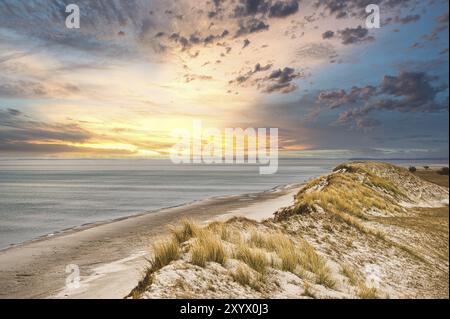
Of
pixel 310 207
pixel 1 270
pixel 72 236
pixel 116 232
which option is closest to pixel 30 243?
pixel 72 236

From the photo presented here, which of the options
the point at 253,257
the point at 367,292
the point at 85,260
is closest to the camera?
the point at 367,292

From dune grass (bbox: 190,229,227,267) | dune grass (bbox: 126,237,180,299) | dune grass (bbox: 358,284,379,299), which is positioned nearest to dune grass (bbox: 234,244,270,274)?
dune grass (bbox: 190,229,227,267)

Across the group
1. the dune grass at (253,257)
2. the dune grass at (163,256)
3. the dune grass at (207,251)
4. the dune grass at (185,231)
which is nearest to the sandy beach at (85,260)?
the dune grass at (163,256)

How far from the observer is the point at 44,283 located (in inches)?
511

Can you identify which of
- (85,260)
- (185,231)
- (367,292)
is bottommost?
(85,260)

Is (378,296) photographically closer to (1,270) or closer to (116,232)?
(1,270)

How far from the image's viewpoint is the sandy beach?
38.5ft

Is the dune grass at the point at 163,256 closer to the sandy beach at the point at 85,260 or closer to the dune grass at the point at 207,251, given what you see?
the dune grass at the point at 207,251

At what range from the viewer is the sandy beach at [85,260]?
1173 cm

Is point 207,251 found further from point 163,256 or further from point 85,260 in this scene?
point 85,260

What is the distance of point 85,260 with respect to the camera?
16375 millimetres

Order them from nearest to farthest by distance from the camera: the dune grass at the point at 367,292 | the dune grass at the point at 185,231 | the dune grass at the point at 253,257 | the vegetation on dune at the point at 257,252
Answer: the vegetation on dune at the point at 257,252 → the dune grass at the point at 367,292 → the dune grass at the point at 253,257 → the dune grass at the point at 185,231

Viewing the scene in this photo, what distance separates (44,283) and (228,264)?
7038 mm

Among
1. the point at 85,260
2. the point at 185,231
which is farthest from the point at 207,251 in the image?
the point at 85,260
